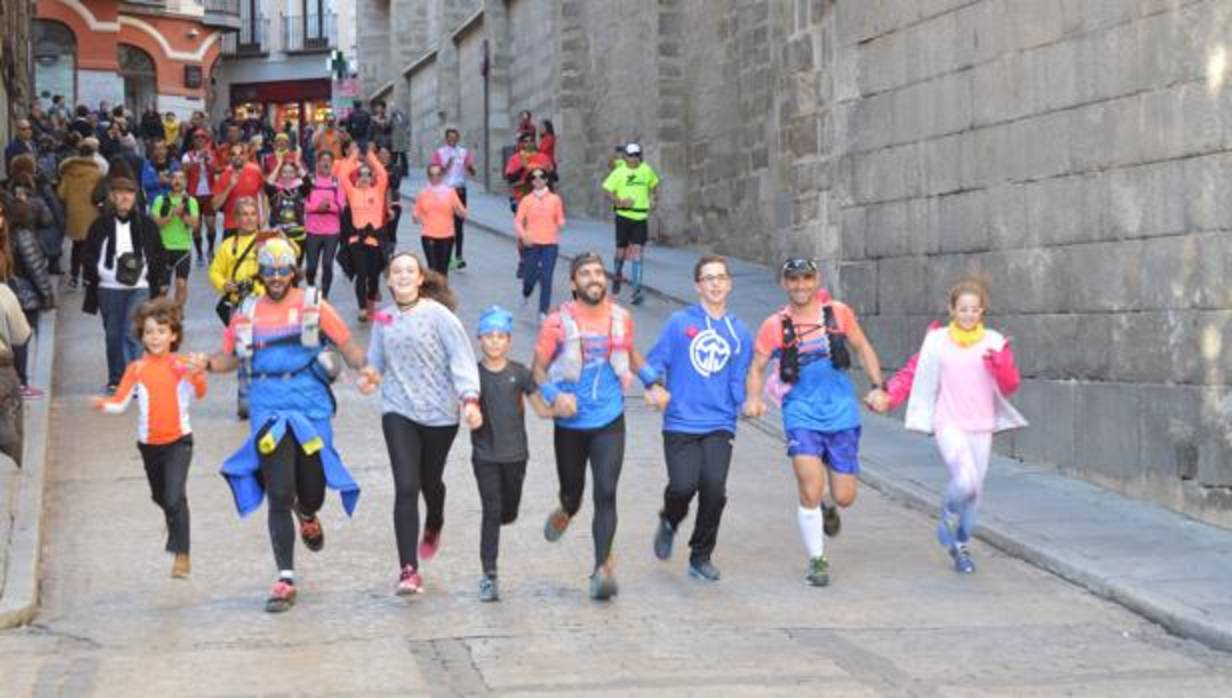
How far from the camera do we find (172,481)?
9.86 meters

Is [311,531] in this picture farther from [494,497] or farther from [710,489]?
[710,489]

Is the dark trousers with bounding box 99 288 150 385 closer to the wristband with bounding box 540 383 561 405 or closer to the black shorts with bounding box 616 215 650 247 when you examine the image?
the wristband with bounding box 540 383 561 405

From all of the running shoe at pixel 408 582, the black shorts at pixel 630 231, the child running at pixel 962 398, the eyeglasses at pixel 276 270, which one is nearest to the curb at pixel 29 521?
the running shoe at pixel 408 582

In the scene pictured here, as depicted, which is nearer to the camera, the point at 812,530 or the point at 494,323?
the point at 494,323

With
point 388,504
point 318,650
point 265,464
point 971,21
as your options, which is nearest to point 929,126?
point 971,21

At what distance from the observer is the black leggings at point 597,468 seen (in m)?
9.70

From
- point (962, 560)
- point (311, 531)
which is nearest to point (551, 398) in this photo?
point (311, 531)

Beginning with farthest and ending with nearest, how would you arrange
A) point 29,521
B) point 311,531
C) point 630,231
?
point 630,231, point 29,521, point 311,531

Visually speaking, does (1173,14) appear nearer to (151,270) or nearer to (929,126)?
(929,126)

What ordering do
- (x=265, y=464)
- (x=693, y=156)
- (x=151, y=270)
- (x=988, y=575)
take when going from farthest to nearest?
(x=693, y=156) < (x=151, y=270) < (x=988, y=575) < (x=265, y=464)

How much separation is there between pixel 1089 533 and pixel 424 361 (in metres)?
3.66

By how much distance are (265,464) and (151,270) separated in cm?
599

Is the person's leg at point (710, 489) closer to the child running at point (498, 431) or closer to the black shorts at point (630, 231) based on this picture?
the child running at point (498, 431)

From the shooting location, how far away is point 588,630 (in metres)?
8.96
